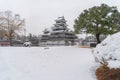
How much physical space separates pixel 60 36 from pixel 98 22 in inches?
633

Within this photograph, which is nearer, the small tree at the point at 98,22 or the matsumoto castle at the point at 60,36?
the small tree at the point at 98,22

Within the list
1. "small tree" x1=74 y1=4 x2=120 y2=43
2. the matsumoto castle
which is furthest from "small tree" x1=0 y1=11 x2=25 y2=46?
"small tree" x1=74 y1=4 x2=120 y2=43

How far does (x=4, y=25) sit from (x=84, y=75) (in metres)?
29.6

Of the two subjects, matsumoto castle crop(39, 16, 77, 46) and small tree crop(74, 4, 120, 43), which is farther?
matsumoto castle crop(39, 16, 77, 46)

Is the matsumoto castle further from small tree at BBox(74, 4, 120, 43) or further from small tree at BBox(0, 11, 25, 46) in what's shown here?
small tree at BBox(74, 4, 120, 43)

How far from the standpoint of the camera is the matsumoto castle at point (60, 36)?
1531 inches

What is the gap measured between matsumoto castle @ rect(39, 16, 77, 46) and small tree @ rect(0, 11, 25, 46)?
676cm

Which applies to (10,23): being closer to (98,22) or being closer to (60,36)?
(60,36)

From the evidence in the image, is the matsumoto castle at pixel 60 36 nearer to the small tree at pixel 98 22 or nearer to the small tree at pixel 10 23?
A: the small tree at pixel 10 23

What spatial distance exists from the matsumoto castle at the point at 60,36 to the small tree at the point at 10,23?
6.76m

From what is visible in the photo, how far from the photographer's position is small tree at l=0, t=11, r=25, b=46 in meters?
34.7

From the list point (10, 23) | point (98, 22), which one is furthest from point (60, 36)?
point (98, 22)

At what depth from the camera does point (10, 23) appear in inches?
1389

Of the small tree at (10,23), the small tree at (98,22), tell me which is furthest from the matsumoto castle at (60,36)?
the small tree at (98,22)
